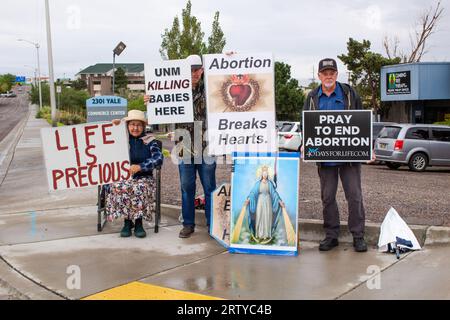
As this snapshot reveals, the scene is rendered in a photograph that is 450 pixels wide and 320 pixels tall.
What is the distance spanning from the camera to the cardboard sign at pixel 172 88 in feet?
20.8

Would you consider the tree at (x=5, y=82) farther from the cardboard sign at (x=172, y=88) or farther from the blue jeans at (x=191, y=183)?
the blue jeans at (x=191, y=183)

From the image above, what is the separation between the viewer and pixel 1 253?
19.1ft

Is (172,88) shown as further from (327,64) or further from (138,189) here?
(327,64)

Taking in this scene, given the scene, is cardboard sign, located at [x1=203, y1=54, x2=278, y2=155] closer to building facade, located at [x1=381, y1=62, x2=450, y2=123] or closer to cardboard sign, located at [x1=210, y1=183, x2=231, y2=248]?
cardboard sign, located at [x1=210, y1=183, x2=231, y2=248]

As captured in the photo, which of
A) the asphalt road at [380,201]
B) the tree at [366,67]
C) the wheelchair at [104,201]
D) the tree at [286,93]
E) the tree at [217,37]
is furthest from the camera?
the tree at [286,93]

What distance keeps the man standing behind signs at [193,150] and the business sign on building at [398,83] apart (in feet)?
75.8

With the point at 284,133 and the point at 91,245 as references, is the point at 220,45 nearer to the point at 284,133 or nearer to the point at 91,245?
the point at 284,133

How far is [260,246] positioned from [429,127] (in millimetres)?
13590

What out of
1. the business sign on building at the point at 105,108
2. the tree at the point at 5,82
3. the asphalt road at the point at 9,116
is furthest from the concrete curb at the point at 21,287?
the tree at the point at 5,82

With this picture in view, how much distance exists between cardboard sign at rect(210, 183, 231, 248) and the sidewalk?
0.15 meters

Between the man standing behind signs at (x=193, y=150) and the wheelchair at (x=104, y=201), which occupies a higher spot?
the man standing behind signs at (x=193, y=150)

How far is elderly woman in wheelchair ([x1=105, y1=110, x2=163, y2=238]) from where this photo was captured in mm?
6426

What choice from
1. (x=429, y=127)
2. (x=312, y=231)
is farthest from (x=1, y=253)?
(x=429, y=127)

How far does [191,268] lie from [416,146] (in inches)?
Result: 541
